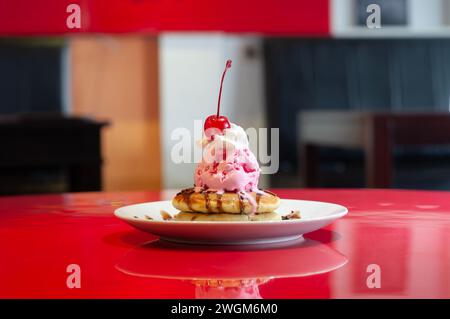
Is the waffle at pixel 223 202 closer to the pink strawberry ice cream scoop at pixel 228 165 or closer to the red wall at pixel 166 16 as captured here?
the pink strawberry ice cream scoop at pixel 228 165

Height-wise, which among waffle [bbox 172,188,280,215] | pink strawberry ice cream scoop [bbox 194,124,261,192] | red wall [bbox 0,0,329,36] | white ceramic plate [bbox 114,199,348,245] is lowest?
white ceramic plate [bbox 114,199,348,245]

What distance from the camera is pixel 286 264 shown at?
2.70 ft

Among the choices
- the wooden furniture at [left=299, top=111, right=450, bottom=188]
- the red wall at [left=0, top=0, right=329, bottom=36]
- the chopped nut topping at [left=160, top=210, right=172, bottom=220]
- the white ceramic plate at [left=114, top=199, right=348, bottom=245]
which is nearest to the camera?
the white ceramic plate at [left=114, top=199, right=348, bottom=245]

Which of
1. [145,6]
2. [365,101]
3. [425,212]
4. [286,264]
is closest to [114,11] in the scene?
[145,6]

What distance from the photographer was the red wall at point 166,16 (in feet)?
15.2

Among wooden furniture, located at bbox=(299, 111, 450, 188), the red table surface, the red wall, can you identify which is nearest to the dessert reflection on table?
the red table surface

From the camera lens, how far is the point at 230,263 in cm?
83

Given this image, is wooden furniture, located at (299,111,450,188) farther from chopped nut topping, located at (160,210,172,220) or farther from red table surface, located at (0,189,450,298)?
chopped nut topping, located at (160,210,172,220)

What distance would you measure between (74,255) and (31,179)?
7.25 ft

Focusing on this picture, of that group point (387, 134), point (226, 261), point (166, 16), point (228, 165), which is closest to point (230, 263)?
point (226, 261)

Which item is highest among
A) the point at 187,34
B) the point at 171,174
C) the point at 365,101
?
the point at 187,34

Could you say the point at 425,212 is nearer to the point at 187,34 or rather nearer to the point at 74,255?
the point at 74,255

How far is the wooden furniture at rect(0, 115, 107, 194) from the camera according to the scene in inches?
114

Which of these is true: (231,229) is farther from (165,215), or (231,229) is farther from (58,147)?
(58,147)
